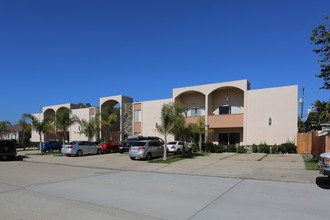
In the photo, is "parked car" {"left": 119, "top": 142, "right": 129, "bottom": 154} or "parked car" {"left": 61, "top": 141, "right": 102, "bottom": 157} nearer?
"parked car" {"left": 61, "top": 141, "right": 102, "bottom": 157}

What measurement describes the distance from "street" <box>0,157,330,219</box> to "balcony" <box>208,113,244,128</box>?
14425 millimetres

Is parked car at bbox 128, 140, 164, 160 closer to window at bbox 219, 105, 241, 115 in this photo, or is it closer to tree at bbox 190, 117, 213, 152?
tree at bbox 190, 117, 213, 152

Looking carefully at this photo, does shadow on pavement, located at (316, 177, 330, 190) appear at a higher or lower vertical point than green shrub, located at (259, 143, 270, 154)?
higher

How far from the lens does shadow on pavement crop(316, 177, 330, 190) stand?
8.56m

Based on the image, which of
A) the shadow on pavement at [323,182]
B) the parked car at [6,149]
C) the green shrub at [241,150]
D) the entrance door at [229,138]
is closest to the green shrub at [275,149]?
the green shrub at [241,150]

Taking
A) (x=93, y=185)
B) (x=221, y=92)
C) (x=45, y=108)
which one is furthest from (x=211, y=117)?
(x=45, y=108)

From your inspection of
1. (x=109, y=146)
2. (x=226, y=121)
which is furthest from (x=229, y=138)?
(x=109, y=146)

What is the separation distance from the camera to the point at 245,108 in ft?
77.8

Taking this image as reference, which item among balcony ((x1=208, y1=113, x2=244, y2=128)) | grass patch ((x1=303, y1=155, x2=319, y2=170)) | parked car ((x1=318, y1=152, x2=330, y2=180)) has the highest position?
balcony ((x1=208, y1=113, x2=244, y2=128))

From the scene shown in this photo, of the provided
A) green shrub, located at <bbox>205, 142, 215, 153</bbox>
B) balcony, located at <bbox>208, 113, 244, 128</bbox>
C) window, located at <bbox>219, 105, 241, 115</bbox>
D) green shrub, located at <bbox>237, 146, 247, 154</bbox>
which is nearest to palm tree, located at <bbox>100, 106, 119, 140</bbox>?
balcony, located at <bbox>208, 113, 244, 128</bbox>

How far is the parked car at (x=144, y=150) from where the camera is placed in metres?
18.3

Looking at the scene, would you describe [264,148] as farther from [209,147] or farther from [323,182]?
[323,182]

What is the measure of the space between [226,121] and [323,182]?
15.5 metres

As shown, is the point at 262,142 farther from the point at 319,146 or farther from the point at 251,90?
the point at 319,146
